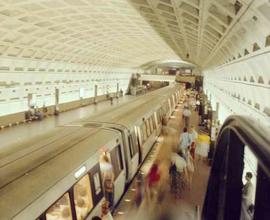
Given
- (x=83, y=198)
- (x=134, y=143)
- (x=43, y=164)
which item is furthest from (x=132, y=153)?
(x=43, y=164)

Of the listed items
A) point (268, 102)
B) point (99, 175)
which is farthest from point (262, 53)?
point (99, 175)

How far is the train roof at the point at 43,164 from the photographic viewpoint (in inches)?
138

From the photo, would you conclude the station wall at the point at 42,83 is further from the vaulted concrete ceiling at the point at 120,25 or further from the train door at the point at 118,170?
the train door at the point at 118,170

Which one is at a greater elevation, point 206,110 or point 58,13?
point 58,13

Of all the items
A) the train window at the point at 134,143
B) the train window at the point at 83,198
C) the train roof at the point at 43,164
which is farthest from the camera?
the train window at the point at 134,143

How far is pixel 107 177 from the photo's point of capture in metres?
6.60

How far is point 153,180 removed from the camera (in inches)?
362

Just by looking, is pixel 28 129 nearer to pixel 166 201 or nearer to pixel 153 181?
pixel 153 181

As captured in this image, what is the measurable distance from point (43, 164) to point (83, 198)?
891mm

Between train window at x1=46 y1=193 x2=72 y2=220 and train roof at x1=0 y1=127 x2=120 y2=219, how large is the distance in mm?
268

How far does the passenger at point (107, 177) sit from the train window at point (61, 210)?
75.1 inches

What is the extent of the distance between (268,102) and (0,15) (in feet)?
42.5

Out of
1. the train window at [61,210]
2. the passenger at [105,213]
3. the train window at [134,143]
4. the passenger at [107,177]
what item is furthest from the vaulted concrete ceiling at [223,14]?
the passenger at [105,213]

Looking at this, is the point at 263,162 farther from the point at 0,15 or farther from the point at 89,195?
the point at 0,15
